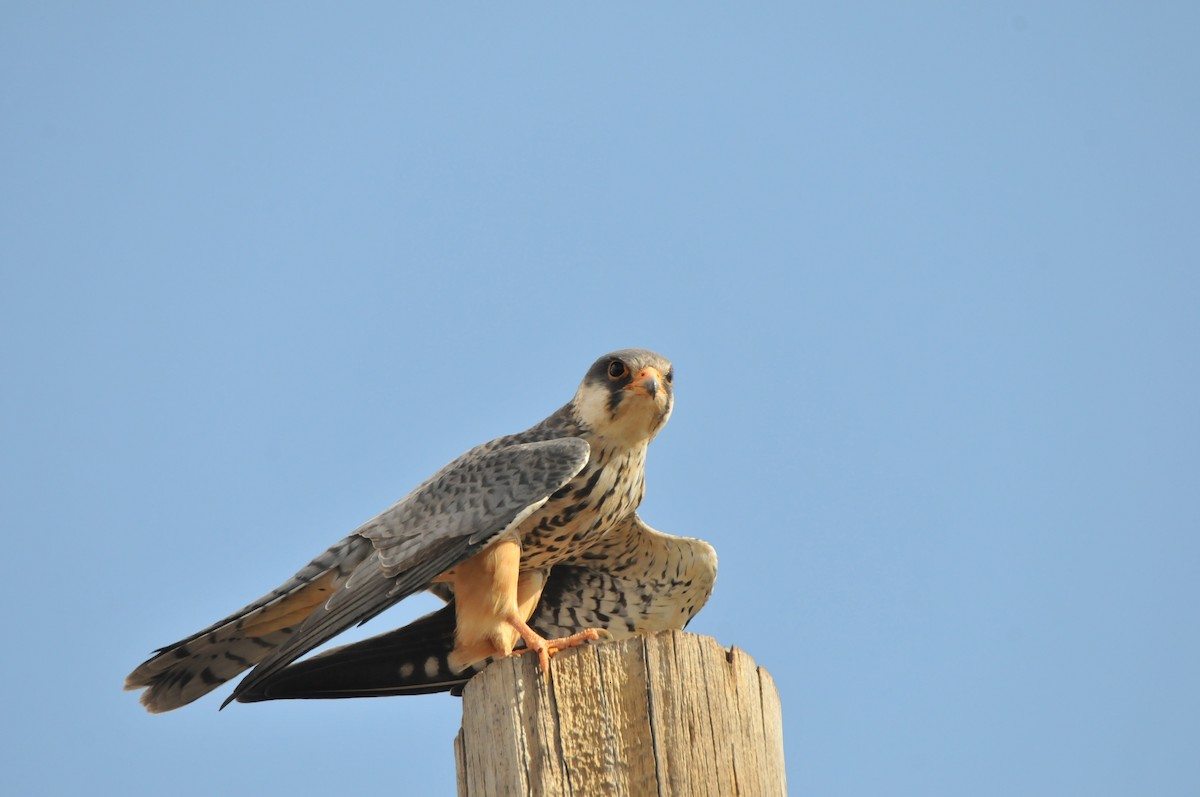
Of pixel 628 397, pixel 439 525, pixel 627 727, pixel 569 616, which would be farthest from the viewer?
pixel 569 616

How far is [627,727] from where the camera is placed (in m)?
3.21

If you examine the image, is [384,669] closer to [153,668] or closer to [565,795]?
[153,668]

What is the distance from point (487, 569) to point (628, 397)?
0.95 meters

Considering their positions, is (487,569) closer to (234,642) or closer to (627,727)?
(234,642)

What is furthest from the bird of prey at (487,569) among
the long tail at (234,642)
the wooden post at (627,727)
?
the wooden post at (627,727)

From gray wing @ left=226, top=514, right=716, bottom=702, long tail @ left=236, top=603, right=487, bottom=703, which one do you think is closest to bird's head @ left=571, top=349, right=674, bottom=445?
gray wing @ left=226, top=514, right=716, bottom=702

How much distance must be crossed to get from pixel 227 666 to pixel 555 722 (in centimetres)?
252

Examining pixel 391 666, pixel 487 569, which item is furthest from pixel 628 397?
pixel 391 666

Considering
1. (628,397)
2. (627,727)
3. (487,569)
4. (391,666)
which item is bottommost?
(627,727)

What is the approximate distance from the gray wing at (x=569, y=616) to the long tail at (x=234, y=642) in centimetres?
20

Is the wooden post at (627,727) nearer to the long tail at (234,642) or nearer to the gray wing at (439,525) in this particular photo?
the gray wing at (439,525)

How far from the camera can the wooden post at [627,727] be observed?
313cm

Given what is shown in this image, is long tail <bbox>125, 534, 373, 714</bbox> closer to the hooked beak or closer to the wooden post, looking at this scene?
the hooked beak

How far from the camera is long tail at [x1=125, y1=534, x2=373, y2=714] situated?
5.08m
